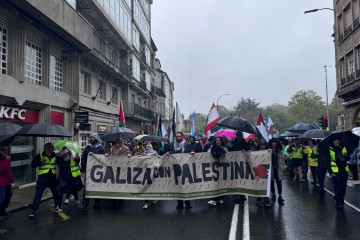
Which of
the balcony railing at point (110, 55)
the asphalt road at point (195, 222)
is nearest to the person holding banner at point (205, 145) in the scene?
the asphalt road at point (195, 222)

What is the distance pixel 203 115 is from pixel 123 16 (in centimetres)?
12132

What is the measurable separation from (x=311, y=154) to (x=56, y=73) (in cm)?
1192

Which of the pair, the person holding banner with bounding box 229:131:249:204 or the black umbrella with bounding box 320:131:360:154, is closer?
the black umbrella with bounding box 320:131:360:154

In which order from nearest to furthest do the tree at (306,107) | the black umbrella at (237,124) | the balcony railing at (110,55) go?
the black umbrella at (237,124) < the balcony railing at (110,55) < the tree at (306,107)

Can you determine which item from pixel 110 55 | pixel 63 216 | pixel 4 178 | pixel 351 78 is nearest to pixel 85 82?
pixel 110 55

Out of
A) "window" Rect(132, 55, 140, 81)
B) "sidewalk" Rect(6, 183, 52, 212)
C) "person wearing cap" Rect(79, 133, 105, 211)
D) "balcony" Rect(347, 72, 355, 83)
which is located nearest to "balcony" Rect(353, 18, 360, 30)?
"balcony" Rect(347, 72, 355, 83)

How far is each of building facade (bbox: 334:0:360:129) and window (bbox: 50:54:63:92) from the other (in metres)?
18.2

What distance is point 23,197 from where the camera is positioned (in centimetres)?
896

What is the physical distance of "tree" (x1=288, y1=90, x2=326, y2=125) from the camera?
76.6 m

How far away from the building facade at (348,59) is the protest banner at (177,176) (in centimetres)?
1611

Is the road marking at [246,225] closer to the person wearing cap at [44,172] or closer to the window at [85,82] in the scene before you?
the person wearing cap at [44,172]

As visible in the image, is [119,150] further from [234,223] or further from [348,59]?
[348,59]

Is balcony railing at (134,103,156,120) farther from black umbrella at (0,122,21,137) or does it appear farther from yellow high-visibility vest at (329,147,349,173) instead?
yellow high-visibility vest at (329,147,349,173)

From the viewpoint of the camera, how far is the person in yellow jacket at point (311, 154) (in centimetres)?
1039
